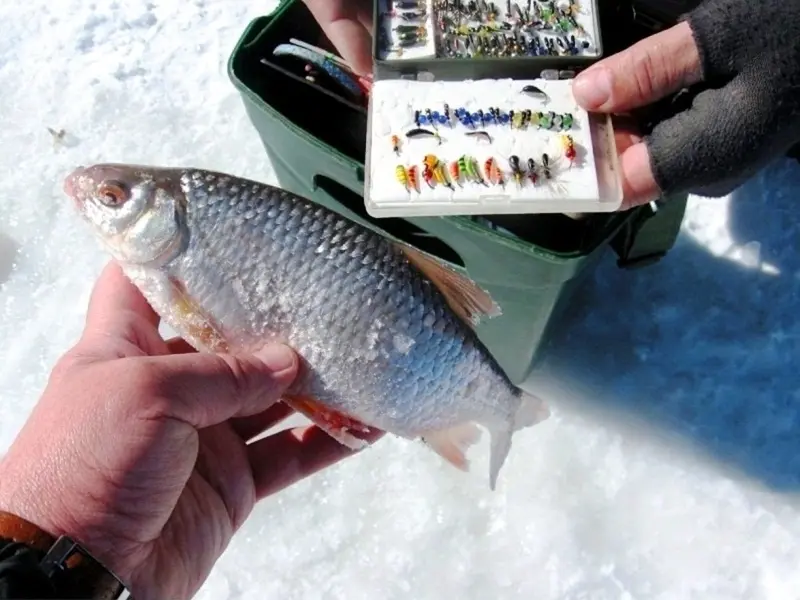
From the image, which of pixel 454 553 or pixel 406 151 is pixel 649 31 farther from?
pixel 454 553

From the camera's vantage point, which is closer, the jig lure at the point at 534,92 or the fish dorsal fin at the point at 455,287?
the fish dorsal fin at the point at 455,287

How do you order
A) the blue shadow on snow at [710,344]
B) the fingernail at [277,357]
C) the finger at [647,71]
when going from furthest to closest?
1. the blue shadow on snow at [710,344]
2. the finger at [647,71]
3. the fingernail at [277,357]

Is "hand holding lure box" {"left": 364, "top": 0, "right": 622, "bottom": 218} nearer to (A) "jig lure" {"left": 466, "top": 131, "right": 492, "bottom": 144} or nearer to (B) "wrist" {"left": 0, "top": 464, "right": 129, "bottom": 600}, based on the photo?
(A) "jig lure" {"left": 466, "top": 131, "right": 492, "bottom": 144}

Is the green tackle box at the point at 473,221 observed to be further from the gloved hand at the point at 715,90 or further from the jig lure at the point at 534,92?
the jig lure at the point at 534,92

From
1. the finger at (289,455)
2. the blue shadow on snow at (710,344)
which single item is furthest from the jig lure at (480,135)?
the blue shadow on snow at (710,344)

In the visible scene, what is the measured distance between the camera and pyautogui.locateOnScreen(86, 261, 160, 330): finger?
1.32m

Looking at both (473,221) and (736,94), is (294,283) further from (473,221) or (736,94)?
(736,94)

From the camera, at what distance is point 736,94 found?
128cm

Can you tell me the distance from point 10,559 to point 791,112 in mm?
1270

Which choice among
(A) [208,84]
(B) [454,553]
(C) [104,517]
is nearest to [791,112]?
(B) [454,553]

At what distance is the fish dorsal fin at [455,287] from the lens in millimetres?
1201

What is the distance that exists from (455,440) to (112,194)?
2.11 feet

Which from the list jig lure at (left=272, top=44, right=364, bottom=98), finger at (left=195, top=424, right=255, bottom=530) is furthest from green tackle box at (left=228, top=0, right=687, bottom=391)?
finger at (left=195, top=424, right=255, bottom=530)

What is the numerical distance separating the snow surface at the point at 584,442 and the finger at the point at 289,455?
0.24 meters
